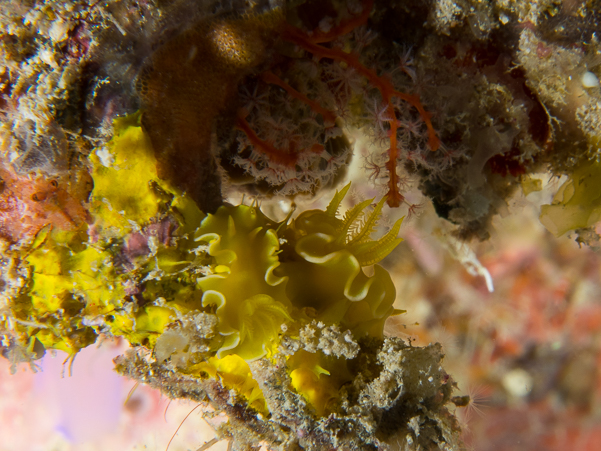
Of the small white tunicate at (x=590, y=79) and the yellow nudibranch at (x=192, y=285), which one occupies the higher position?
the small white tunicate at (x=590, y=79)

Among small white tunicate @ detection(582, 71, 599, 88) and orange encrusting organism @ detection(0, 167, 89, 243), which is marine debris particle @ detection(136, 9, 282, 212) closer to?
orange encrusting organism @ detection(0, 167, 89, 243)

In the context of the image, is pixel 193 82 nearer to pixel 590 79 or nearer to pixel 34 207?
A: pixel 34 207

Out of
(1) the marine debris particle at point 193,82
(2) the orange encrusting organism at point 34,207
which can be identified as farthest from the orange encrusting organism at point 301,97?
(2) the orange encrusting organism at point 34,207

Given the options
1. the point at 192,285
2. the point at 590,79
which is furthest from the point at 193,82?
the point at 590,79

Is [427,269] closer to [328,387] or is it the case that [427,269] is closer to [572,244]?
[572,244]

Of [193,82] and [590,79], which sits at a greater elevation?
[590,79]

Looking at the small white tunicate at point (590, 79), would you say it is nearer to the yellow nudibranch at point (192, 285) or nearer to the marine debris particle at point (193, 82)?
the yellow nudibranch at point (192, 285)
